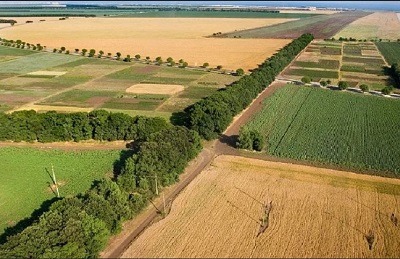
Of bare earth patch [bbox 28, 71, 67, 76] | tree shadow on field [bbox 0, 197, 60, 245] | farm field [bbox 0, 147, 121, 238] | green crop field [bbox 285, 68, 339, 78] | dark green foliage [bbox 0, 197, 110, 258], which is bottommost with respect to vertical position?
tree shadow on field [bbox 0, 197, 60, 245]

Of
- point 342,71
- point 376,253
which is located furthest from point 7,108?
point 342,71

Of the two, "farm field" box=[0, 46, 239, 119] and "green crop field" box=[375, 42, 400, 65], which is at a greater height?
"green crop field" box=[375, 42, 400, 65]

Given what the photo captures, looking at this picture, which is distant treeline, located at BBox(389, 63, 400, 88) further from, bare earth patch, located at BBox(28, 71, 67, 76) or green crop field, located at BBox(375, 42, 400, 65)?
bare earth patch, located at BBox(28, 71, 67, 76)

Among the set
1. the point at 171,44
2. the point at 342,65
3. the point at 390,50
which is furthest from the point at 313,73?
the point at 171,44

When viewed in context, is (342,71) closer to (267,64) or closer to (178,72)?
(267,64)

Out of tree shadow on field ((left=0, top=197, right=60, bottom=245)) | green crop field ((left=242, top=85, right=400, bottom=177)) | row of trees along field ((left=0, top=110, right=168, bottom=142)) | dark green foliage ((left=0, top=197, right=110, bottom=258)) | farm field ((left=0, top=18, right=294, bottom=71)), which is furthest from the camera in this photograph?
farm field ((left=0, top=18, right=294, bottom=71))

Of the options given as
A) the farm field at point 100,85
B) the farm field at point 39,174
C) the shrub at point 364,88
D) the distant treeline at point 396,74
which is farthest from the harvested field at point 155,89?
the distant treeline at point 396,74

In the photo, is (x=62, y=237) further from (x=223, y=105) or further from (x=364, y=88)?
(x=364, y=88)

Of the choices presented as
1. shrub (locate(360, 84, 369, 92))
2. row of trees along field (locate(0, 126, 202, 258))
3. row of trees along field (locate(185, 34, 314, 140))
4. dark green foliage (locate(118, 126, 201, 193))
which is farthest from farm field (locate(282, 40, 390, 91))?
row of trees along field (locate(0, 126, 202, 258))
